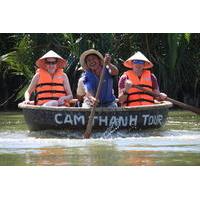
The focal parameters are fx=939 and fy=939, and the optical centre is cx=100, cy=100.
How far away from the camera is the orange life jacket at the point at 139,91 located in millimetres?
7562

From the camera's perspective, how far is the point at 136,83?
762 cm

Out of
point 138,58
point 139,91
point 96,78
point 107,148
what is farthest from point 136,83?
point 107,148

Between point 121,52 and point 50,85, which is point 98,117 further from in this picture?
point 121,52

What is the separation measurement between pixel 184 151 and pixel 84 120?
3.73 ft

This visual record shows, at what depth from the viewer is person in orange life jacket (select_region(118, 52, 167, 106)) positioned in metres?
7.55

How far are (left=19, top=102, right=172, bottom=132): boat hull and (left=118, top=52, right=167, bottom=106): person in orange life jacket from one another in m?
0.31

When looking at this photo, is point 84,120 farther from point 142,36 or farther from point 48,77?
point 142,36

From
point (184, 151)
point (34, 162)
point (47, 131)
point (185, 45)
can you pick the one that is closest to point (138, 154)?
point (184, 151)

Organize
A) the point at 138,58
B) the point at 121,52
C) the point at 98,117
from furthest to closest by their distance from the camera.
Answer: the point at 121,52 → the point at 138,58 → the point at 98,117

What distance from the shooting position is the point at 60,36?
408 inches

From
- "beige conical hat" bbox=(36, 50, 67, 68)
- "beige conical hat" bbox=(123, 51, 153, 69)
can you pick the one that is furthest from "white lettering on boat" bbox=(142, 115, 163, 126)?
"beige conical hat" bbox=(36, 50, 67, 68)

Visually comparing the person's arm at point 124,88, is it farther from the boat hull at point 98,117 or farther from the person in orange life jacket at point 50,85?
the person in orange life jacket at point 50,85

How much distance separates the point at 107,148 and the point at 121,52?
3.65 m

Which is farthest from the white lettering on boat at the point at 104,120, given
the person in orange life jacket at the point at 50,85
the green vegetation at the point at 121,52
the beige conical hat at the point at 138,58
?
the green vegetation at the point at 121,52
